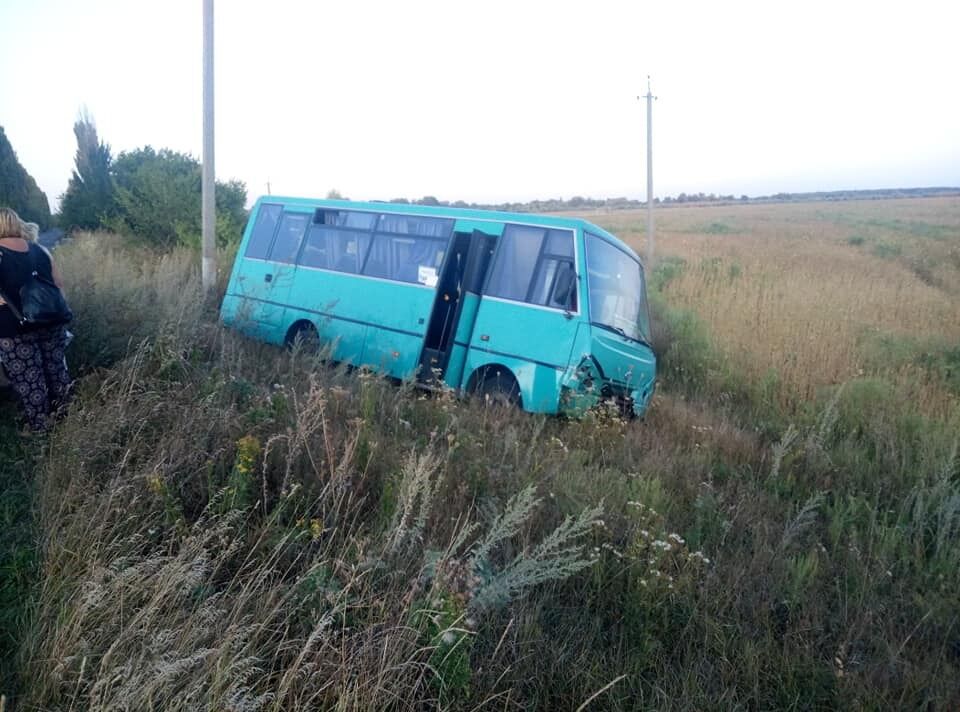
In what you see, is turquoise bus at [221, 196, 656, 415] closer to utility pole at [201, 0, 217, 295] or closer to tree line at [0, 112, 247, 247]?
utility pole at [201, 0, 217, 295]

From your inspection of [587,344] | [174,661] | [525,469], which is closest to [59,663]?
[174,661]

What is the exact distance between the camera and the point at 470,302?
26.7ft

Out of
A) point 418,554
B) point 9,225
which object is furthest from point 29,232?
point 418,554

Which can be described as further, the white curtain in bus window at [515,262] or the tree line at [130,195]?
the tree line at [130,195]

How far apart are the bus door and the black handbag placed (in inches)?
156

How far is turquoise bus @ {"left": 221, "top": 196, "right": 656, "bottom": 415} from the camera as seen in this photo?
7.38m

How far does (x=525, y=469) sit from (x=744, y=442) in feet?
11.5

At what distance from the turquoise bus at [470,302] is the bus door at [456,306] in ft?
0.05

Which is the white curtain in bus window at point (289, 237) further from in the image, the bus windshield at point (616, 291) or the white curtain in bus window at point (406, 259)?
the bus windshield at point (616, 291)

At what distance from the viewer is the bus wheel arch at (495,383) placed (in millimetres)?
7566

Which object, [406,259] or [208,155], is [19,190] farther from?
[406,259]

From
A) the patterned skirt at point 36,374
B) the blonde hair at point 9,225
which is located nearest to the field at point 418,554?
the patterned skirt at point 36,374

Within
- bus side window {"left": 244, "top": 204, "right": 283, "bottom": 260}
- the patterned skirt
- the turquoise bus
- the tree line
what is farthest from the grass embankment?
Answer: the tree line

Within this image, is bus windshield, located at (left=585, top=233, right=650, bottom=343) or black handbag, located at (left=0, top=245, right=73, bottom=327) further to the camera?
bus windshield, located at (left=585, top=233, right=650, bottom=343)
